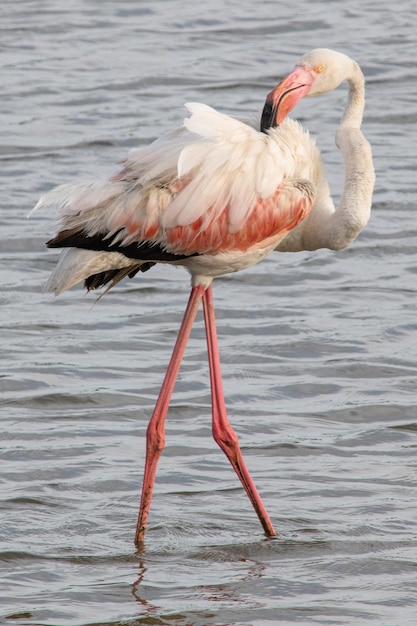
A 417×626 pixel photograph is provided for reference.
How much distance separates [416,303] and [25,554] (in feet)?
14.1

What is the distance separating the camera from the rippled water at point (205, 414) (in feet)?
20.0

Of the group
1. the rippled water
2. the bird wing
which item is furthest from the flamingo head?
the rippled water

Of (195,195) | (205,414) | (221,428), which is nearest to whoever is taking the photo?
(195,195)

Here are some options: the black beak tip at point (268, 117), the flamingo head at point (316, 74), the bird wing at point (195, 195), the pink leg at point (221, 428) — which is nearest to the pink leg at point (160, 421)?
the pink leg at point (221, 428)

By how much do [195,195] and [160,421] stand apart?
1.18 metres

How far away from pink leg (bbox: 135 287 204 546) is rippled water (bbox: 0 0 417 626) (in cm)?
15

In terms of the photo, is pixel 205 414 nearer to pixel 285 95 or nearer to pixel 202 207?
pixel 202 207

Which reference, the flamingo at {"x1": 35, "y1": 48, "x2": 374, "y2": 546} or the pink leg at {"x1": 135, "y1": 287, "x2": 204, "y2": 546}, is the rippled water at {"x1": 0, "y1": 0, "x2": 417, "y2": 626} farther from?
the flamingo at {"x1": 35, "y1": 48, "x2": 374, "y2": 546}

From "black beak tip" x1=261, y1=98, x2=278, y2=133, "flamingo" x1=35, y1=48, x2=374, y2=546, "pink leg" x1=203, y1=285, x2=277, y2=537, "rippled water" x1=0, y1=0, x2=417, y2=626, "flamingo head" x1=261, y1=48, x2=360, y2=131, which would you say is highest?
"flamingo head" x1=261, y1=48, x2=360, y2=131

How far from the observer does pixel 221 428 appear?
281 inches

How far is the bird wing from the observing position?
654 cm

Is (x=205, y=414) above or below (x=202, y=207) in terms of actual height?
below

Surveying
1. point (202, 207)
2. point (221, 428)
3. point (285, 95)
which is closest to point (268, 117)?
point (285, 95)

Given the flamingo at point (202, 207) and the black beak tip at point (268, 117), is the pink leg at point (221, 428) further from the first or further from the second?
the black beak tip at point (268, 117)
